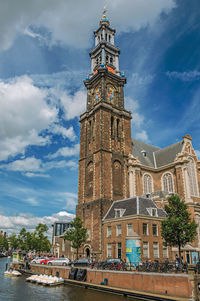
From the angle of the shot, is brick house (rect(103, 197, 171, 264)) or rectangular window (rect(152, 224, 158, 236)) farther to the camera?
rectangular window (rect(152, 224, 158, 236))

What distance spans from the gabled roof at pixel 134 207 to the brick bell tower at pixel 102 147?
1752 mm

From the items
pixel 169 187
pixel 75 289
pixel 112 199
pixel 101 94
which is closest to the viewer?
pixel 75 289

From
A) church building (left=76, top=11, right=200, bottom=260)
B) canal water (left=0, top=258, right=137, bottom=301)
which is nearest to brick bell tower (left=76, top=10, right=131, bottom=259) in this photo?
church building (left=76, top=11, right=200, bottom=260)

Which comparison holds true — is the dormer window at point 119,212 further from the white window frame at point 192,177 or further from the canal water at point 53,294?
the white window frame at point 192,177

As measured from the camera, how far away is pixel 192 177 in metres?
49.5

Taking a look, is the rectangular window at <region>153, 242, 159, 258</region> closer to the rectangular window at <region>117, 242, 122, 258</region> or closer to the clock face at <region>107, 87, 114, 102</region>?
the rectangular window at <region>117, 242, 122, 258</region>

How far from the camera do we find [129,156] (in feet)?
168

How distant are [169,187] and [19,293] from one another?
3452 centimetres

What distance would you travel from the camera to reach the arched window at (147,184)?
5079cm

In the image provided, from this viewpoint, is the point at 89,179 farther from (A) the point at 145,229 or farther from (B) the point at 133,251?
(B) the point at 133,251

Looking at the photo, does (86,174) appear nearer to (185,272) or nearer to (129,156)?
(129,156)

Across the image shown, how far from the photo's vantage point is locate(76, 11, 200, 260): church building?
36.4 m

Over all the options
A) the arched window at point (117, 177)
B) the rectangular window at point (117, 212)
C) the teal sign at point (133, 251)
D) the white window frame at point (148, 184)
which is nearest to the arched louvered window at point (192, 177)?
the white window frame at point (148, 184)

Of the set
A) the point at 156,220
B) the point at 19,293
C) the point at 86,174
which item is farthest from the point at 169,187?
the point at 19,293
